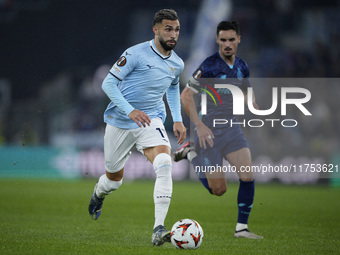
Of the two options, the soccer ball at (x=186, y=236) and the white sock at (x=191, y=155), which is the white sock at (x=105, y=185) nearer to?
the white sock at (x=191, y=155)

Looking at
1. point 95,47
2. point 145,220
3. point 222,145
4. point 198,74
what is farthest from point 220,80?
point 95,47

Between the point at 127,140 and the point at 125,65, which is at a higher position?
the point at 125,65

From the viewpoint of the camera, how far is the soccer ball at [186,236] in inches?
223

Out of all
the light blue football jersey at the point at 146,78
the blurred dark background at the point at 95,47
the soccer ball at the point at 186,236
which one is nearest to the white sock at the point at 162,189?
the soccer ball at the point at 186,236

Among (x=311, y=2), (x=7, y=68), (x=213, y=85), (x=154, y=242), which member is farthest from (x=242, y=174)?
(x=7, y=68)

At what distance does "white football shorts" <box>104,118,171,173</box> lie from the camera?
253 inches

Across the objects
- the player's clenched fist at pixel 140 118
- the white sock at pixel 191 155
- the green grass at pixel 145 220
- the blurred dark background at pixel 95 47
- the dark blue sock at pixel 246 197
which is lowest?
the green grass at pixel 145 220

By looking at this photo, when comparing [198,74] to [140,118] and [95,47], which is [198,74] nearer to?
[140,118]

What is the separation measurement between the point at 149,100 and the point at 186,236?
1.72 metres

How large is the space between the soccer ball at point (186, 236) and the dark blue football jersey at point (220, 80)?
6.61 ft

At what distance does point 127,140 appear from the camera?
22.3 ft

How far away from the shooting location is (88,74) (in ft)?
73.9

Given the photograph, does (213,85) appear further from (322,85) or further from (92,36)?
(92,36)

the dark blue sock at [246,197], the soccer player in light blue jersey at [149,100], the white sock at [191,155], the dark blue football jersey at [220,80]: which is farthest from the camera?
the white sock at [191,155]
